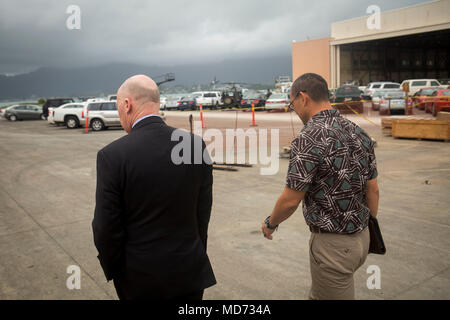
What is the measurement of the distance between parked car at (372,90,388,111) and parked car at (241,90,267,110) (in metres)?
9.88

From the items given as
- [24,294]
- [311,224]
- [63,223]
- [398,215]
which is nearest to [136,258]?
[311,224]

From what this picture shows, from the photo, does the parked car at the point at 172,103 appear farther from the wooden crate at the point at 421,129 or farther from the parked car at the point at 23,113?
the wooden crate at the point at 421,129

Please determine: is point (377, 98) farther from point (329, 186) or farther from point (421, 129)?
point (329, 186)

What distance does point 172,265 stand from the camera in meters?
2.01

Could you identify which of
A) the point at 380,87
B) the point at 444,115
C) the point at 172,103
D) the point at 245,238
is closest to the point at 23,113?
the point at 172,103

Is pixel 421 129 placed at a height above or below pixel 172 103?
below

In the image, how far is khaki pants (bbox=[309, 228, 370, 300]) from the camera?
228 cm

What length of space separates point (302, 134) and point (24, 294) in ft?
10.3

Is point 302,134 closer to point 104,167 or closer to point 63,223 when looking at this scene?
point 104,167

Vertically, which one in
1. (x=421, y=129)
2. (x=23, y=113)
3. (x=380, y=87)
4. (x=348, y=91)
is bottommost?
(x=421, y=129)

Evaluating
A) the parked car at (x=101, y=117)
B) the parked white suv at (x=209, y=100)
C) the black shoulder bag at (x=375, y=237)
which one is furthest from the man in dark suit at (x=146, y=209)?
the parked white suv at (x=209, y=100)

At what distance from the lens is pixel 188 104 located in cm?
3928

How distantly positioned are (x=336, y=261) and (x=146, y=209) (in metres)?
1.17

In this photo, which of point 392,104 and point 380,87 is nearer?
point 392,104
